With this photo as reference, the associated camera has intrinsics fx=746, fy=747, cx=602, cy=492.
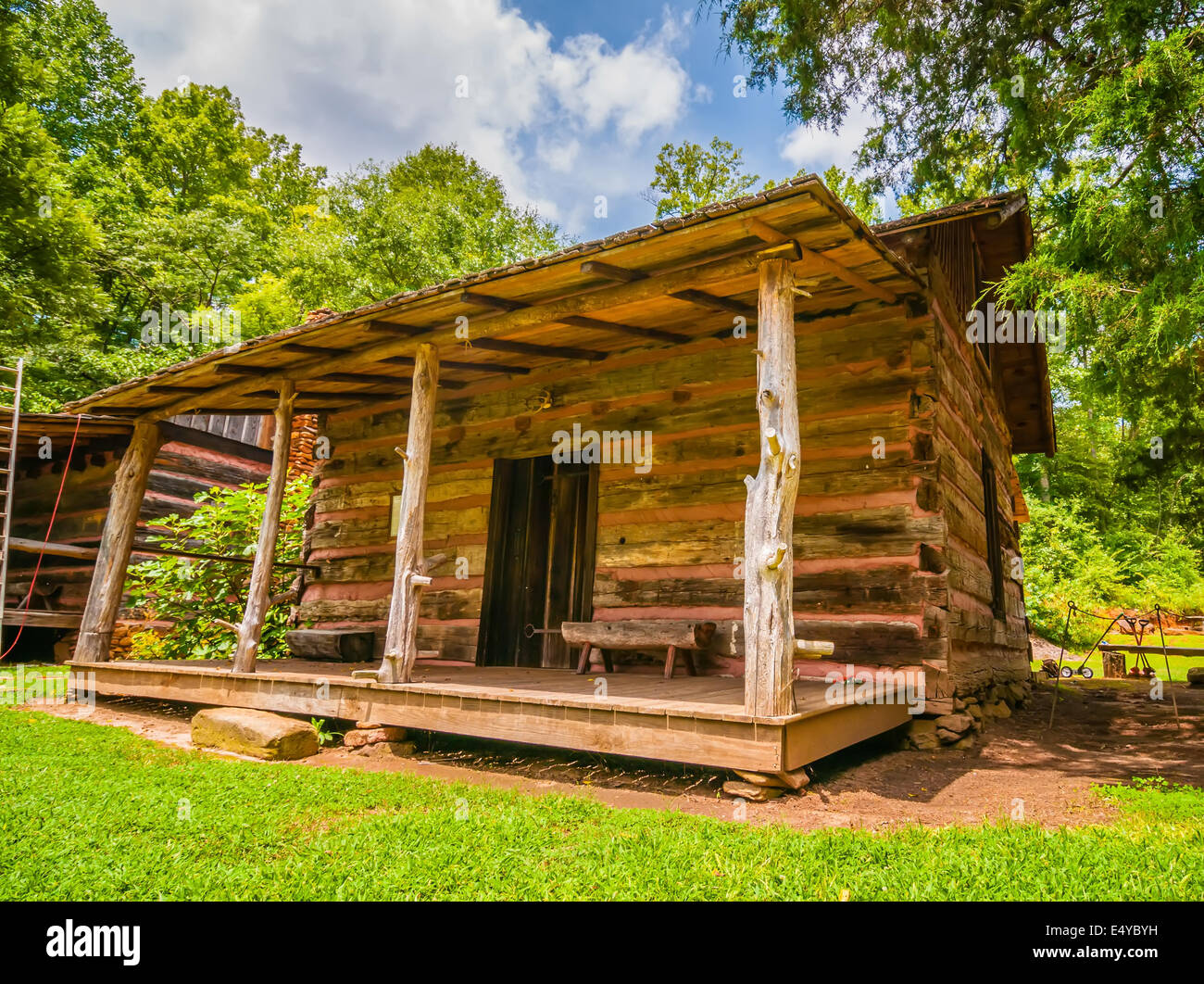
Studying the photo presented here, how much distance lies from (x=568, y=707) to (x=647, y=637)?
1703mm

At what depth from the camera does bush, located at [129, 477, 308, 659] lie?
1110 centimetres

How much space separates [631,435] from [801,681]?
314cm

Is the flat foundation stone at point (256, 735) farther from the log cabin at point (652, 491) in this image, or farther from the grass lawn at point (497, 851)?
the grass lawn at point (497, 851)

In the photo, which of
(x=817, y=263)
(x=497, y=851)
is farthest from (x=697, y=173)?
(x=497, y=851)

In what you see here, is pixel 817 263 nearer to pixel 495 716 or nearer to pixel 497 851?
pixel 495 716

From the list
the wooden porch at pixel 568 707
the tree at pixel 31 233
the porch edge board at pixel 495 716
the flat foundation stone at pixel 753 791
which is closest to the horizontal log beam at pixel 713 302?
the wooden porch at pixel 568 707

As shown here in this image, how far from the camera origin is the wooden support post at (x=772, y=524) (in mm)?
4426

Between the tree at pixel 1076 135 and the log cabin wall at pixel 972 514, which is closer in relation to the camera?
the tree at pixel 1076 135

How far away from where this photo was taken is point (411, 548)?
6.42 metres

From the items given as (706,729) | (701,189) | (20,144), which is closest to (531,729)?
(706,729)

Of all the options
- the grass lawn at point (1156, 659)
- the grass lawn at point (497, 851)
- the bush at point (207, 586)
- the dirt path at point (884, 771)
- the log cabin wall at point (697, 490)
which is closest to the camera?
the grass lawn at point (497, 851)

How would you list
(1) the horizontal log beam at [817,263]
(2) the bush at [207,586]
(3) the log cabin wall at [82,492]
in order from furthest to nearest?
(3) the log cabin wall at [82,492]
(2) the bush at [207,586]
(1) the horizontal log beam at [817,263]

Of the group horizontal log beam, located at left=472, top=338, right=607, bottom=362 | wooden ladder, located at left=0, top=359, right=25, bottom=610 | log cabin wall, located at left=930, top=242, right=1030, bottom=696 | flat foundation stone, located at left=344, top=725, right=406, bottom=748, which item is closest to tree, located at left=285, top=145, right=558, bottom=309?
wooden ladder, located at left=0, top=359, right=25, bottom=610

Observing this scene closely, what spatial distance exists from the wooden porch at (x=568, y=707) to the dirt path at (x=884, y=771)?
0.90 ft
